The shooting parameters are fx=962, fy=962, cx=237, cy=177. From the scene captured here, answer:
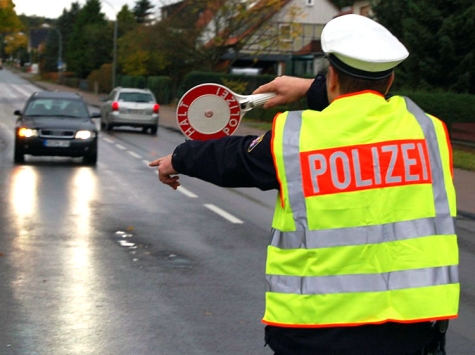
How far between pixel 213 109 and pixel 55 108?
58.5 feet

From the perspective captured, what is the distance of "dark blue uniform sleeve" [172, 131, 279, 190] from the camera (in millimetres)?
2814

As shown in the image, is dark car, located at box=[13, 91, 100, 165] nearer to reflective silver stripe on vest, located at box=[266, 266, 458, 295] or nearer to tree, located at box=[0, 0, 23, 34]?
tree, located at box=[0, 0, 23, 34]

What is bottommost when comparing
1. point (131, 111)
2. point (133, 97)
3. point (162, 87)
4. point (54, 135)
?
point (162, 87)

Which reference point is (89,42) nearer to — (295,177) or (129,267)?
(129,267)

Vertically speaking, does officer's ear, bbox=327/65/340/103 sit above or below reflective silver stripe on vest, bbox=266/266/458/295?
above

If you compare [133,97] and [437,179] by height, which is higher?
[437,179]

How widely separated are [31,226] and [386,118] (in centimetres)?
915

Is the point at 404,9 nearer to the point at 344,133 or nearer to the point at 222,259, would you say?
the point at 222,259

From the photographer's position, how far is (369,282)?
A: 2715mm

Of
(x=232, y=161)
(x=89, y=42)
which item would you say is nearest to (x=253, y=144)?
(x=232, y=161)

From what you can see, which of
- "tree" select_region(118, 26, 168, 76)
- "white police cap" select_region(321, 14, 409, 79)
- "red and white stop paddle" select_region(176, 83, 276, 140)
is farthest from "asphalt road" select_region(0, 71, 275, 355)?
"tree" select_region(118, 26, 168, 76)

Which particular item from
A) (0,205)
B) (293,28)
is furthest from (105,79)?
(0,205)

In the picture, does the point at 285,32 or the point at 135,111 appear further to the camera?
the point at 285,32

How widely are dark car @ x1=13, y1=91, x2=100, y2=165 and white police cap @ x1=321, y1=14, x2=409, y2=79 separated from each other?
16965 millimetres
